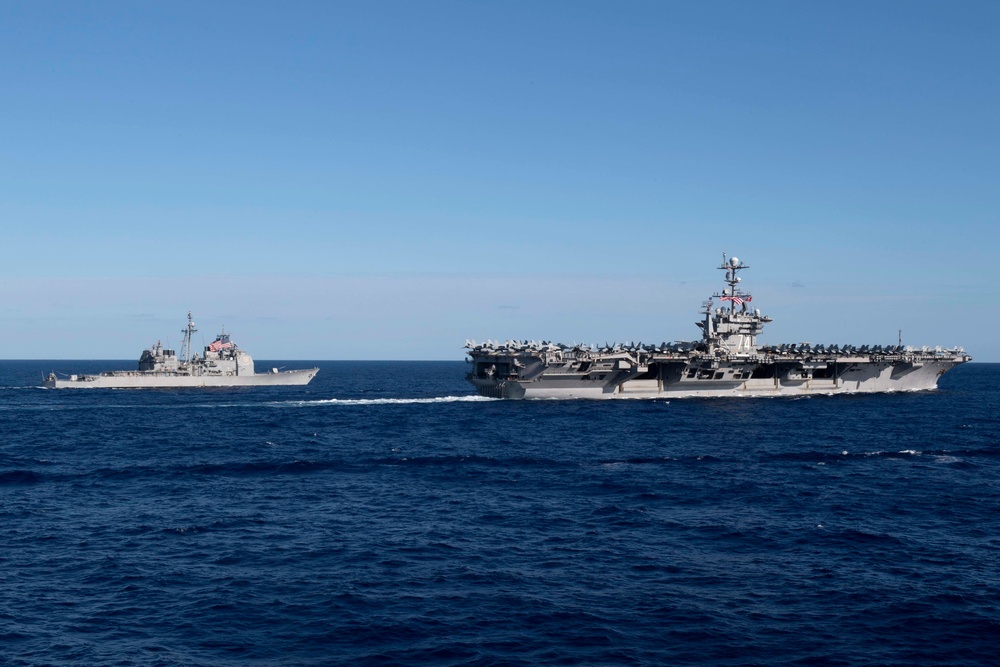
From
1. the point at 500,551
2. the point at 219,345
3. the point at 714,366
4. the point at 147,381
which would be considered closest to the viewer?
the point at 500,551

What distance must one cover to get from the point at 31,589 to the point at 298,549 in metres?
6.86

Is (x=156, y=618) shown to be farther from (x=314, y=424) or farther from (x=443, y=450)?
(x=314, y=424)

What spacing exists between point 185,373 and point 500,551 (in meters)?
92.3

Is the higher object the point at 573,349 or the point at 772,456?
the point at 573,349

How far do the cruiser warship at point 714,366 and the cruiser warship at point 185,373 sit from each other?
41958 millimetres

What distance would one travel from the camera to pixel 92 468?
39688mm

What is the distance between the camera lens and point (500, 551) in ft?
80.9

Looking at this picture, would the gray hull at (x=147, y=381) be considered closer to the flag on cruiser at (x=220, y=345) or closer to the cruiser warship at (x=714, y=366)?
the flag on cruiser at (x=220, y=345)

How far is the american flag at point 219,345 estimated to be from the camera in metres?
111

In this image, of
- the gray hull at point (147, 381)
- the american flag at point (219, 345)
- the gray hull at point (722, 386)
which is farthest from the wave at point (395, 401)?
the american flag at point (219, 345)

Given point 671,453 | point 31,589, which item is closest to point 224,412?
point 671,453

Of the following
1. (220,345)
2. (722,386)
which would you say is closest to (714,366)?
(722,386)

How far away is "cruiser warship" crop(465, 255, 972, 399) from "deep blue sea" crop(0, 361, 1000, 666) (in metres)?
24.5

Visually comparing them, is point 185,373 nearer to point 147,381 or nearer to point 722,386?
point 147,381
